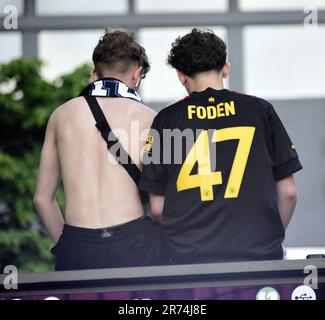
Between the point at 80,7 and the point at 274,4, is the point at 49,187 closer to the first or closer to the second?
the point at 80,7

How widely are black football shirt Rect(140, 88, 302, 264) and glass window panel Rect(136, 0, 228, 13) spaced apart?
521 centimetres

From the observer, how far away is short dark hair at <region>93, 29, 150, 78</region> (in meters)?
3.33

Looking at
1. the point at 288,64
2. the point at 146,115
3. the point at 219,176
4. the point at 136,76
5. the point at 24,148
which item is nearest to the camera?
the point at 219,176

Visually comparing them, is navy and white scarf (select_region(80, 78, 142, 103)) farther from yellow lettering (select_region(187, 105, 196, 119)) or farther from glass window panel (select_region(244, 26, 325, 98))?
glass window panel (select_region(244, 26, 325, 98))

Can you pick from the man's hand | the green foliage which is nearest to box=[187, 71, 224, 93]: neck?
the man's hand

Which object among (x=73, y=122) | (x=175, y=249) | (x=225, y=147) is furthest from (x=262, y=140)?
(x=73, y=122)

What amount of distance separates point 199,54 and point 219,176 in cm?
46

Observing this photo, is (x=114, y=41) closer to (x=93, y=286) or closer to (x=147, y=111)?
(x=147, y=111)

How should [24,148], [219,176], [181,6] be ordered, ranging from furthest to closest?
[181,6]
[24,148]
[219,176]

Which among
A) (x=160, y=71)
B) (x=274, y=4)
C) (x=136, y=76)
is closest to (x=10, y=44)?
(x=160, y=71)

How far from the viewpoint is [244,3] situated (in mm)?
8266

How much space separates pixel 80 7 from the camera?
8258 mm

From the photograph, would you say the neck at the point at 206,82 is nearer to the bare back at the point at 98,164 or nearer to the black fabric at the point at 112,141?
the bare back at the point at 98,164

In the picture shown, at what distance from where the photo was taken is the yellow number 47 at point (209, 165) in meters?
2.98
